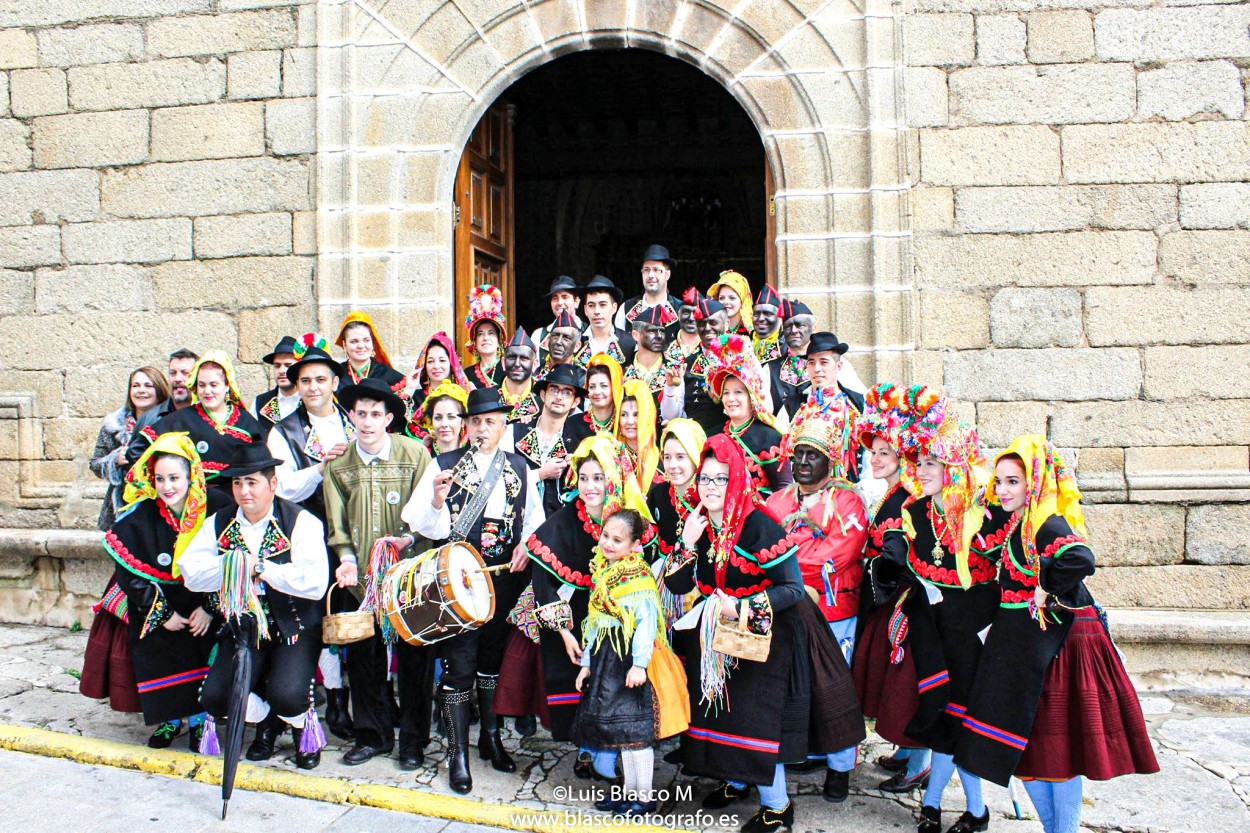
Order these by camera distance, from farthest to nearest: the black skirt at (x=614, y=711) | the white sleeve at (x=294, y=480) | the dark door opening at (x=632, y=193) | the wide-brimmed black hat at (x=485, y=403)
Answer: the dark door opening at (x=632, y=193), the white sleeve at (x=294, y=480), the wide-brimmed black hat at (x=485, y=403), the black skirt at (x=614, y=711)

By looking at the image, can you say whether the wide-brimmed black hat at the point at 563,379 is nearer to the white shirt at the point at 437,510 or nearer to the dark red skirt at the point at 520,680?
the white shirt at the point at 437,510

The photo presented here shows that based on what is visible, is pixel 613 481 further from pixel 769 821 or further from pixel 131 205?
pixel 131 205

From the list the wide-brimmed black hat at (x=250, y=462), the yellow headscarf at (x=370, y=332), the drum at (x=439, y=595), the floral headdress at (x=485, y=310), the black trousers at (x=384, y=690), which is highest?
the floral headdress at (x=485, y=310)

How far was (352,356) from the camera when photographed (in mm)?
5625

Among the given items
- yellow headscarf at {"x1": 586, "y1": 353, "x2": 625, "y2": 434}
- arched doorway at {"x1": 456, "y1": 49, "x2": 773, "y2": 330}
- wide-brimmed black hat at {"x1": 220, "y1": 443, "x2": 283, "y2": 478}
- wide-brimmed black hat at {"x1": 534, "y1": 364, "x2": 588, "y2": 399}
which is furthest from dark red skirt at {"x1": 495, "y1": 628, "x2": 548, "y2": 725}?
arched doorway at {"x1": 456, "y1": 49, "x2": 773, "y2": 330}

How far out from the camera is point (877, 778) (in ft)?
13.8

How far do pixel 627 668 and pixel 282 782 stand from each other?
1585 millimetres

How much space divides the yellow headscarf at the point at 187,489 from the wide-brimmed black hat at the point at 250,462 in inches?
8.2

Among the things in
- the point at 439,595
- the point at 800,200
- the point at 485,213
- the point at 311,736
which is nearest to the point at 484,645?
the point at 439,595

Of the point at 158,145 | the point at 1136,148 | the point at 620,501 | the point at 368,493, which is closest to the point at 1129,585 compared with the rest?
the point at 1136,148

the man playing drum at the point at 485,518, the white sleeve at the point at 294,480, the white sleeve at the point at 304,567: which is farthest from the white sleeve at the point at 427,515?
the white sleeve at the point at 294,480

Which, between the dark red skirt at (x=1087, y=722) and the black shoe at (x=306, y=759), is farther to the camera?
the black shoe at (x=306, y=759)

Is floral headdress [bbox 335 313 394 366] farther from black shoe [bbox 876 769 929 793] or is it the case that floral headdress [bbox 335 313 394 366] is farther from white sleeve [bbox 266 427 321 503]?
black shoe [bbox 876 769 929 793]

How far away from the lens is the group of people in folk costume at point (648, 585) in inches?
138
